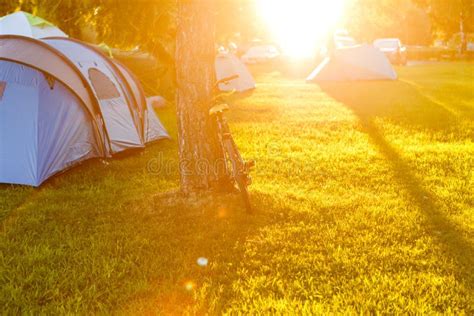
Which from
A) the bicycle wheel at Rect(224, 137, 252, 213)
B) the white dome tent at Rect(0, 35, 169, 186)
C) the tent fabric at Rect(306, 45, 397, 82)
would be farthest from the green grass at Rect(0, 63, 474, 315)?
the tent fabric at Rect(306, 45, 397, 82)

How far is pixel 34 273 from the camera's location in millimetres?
4199

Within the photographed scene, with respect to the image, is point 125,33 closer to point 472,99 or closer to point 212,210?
point 212,210

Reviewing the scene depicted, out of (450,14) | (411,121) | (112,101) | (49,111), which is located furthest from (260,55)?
(49,111)

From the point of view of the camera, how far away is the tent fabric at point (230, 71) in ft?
57.2

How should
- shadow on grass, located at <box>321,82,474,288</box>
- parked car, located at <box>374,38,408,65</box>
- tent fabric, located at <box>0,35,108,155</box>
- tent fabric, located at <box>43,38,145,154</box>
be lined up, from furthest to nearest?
parked car, located at <box>374,38,408,65</box> → tent fabric, located at <box>43,38,145,154</box> → tent fabric, located at <box>0,35,108,155</box> → shadow on grass, located at <box>321,82,474,288</box>

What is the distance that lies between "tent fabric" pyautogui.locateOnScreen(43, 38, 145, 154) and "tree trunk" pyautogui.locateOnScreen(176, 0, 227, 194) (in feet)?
9.07

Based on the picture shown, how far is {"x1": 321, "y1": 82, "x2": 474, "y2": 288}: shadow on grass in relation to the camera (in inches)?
181

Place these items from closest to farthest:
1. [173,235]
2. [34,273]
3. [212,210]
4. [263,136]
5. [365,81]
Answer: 1. [34,273]
2. [173,235]
3. [212,210]
4. [263,136]
5. [365,81]

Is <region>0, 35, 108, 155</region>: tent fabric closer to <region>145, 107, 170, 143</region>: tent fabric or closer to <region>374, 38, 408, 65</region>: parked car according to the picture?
<region>145, 107, 170, 143</region>: tent fabric

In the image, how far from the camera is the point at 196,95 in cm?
543

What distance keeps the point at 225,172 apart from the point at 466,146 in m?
5.34

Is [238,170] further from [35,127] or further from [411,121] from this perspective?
[411,121]

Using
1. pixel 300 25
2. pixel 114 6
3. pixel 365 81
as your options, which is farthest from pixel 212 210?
pixel 300 25

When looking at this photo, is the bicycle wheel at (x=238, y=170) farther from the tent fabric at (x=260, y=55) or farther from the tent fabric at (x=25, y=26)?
the tent fabric at (x=260, y=55)
